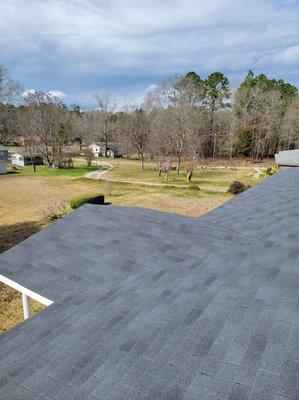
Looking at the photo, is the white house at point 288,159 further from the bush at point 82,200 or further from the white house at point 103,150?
the white house at point 103,150

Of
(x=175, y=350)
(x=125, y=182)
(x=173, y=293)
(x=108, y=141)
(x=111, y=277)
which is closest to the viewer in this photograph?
(x=175, y=350)

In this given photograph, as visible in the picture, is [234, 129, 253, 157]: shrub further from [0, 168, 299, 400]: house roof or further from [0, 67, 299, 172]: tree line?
[0, 168, 299, 400]: house roof

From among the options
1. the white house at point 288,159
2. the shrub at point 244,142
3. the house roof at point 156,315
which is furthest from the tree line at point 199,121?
the house roof at point 156,315

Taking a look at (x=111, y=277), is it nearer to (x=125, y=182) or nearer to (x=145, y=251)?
(x=145, y=251)

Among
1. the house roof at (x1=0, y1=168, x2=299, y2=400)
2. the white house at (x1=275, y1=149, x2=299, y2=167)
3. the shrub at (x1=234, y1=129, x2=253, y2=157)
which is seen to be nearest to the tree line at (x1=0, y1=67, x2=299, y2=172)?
the shrub at (x1=234, y1=129, x2=253, y2=157)

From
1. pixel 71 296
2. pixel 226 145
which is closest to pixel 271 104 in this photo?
pixel 226 145

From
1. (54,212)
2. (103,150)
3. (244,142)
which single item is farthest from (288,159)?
(103,150)
